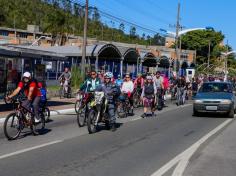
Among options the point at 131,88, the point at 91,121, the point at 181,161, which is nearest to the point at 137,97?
the point at 131,88

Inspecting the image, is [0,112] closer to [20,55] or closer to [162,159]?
[20,55]

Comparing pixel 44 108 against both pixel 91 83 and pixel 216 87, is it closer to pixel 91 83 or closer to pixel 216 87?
pixel 91 83

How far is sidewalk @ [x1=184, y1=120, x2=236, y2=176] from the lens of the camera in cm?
911

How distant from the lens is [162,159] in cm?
1038

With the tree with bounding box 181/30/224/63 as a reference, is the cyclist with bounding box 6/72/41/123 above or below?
below

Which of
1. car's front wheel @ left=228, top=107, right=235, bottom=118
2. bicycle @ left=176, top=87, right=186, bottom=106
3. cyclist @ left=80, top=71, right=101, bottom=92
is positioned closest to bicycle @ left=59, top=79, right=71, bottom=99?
bicycle @ left=176, top=87, right=186, bottom=106

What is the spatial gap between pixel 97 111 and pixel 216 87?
9784mm

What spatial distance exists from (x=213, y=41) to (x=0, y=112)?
110m

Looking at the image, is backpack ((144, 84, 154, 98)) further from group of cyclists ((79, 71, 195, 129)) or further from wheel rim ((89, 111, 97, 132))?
wheel rim ((89, 111, 97, 132))

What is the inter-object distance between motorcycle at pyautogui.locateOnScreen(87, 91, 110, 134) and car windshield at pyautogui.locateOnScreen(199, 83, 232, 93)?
898 cm

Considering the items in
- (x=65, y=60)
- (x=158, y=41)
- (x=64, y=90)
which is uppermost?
(x=158, y=41)

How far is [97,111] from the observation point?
1457 centimetres

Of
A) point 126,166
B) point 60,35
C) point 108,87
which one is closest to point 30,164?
point 126,166

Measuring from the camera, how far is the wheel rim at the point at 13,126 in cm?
1242
